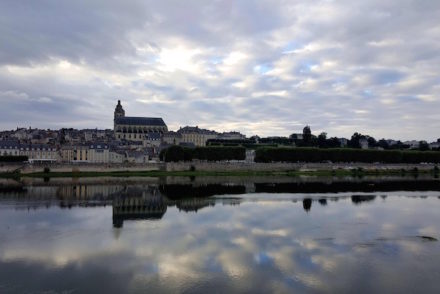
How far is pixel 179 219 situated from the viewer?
22.1 metres

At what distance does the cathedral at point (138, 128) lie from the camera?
110 meters

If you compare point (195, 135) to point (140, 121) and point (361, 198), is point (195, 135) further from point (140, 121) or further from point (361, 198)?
point (361, 198)

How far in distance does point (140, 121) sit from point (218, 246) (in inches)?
3973

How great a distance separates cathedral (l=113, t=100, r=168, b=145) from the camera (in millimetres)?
109938

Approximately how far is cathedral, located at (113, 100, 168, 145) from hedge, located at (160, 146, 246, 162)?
3909 centimetres

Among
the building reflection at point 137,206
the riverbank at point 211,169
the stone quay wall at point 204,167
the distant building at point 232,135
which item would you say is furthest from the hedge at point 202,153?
the distant building at point 232,135

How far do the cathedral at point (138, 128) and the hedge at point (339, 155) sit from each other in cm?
4461

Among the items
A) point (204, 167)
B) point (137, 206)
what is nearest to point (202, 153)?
point (204, 167)

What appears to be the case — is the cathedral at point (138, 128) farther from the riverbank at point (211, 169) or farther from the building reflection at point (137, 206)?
the building reflection at point (137, 206)

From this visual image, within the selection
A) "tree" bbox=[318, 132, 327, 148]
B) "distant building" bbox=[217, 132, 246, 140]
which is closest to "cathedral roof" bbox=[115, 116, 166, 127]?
"distant building" bbox=[217, 132, 246, 140]

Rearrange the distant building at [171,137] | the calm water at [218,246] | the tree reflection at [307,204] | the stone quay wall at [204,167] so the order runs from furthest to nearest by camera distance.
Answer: the distant building at [171,137], the stone quay wall at [204,167], the tree reflection at [307,204], the calm water at [218,246]

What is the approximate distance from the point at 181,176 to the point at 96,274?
4069 cm

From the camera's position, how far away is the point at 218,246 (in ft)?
52.6

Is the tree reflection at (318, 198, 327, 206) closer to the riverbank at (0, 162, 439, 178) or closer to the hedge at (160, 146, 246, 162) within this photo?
the riverbank at (0, 162, 439, 178)
